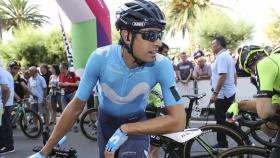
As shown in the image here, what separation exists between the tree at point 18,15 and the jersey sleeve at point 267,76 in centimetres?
4752

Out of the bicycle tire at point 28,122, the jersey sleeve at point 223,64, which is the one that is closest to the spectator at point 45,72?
the bicycle tire at point 28,122

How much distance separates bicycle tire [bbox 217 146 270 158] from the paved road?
3453mm

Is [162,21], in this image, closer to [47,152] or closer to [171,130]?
[171,130]

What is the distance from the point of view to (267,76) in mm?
3168

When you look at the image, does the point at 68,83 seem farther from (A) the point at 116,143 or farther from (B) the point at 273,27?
(B) the point at 273,27

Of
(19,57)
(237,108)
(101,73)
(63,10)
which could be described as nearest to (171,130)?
(101,73)

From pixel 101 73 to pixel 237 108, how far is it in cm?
153

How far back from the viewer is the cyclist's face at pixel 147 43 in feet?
7.36

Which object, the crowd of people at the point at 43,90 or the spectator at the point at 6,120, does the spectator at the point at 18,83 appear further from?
the spectator at the point at 6,120

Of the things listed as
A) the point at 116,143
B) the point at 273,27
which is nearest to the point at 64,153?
the point at 116,143

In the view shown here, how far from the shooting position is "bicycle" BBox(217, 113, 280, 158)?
317 cm

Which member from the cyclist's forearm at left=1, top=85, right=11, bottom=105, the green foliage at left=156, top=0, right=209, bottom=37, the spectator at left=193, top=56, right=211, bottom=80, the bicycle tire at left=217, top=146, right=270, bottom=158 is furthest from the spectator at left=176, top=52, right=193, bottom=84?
the green foliage at left=156, top=0, right=209, bottom=37

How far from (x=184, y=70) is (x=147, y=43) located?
357 inches

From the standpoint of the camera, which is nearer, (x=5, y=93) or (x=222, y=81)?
(x=222, y=81)
